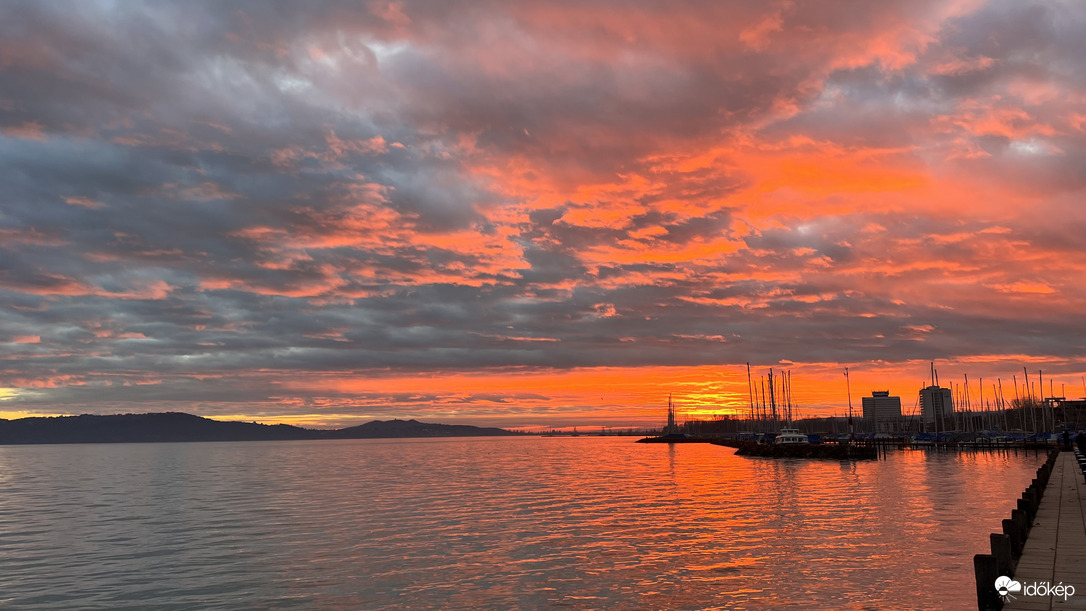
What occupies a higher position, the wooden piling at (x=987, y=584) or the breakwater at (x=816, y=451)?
the wooden piling at (x=987, y=584)

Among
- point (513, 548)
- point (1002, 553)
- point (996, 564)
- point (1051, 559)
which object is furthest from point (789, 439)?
point (996, 564)

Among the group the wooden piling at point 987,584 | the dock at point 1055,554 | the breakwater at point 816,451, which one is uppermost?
the wooden piling at point 987,584

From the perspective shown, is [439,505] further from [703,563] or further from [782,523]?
[703,563]

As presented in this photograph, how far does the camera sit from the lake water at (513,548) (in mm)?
26016

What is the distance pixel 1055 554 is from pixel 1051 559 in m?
0.94

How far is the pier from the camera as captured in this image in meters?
17.8

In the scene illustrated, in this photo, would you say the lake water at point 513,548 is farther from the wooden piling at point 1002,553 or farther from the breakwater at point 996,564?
the wooden piling at point 1002,553

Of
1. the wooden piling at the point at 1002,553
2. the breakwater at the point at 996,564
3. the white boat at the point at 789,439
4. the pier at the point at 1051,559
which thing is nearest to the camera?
the breakwater at the point at 996,564

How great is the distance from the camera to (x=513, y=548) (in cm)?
3541

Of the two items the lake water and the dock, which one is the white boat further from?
the dock

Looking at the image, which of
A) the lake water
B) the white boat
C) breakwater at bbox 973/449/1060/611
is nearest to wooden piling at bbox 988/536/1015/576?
breakwater at bbox 973/449/1060/611

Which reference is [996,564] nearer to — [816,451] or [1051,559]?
[1051,559]

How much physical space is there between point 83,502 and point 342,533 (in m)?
39.5

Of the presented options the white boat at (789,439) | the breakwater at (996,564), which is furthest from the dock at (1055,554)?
the white boat at (789,439)
